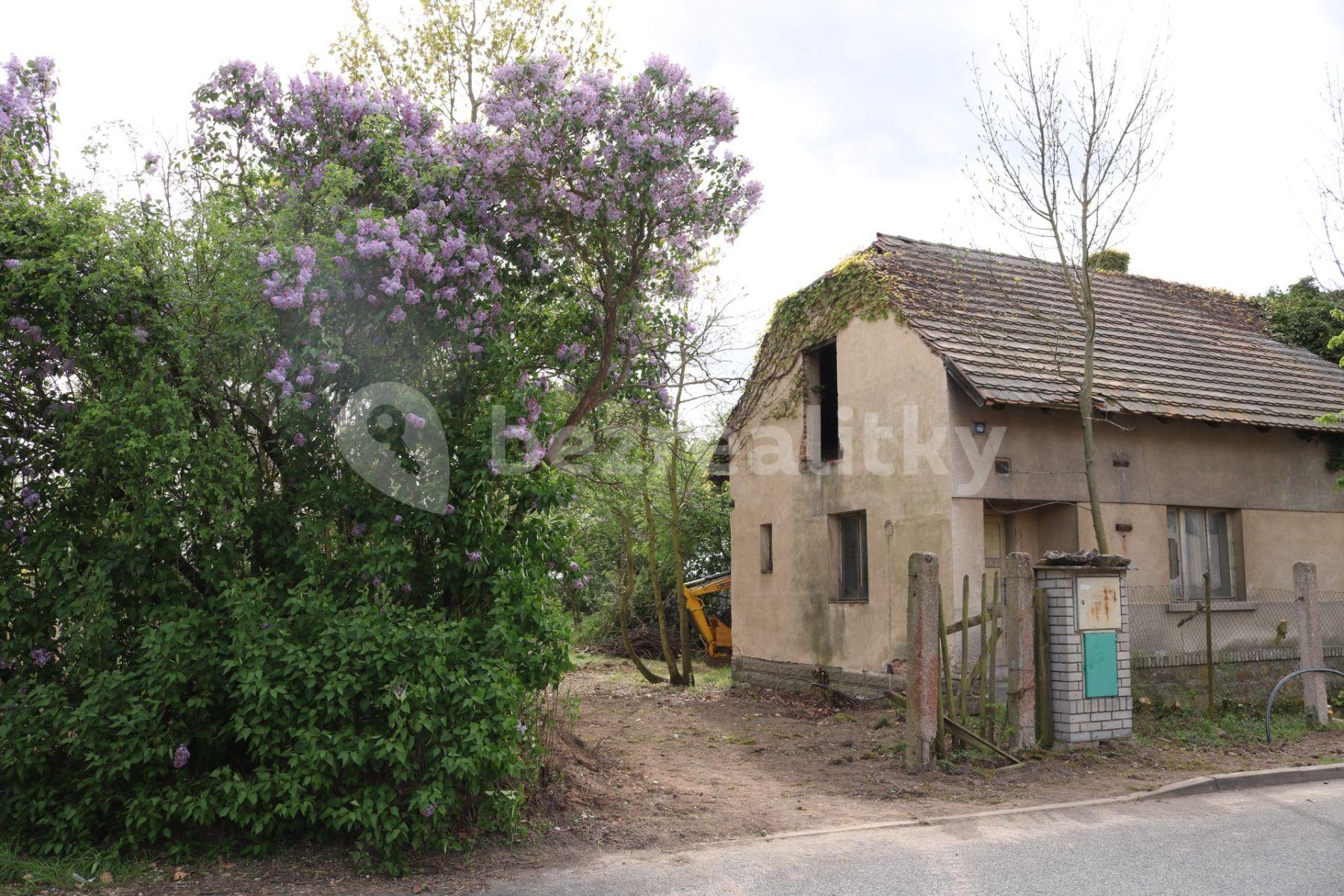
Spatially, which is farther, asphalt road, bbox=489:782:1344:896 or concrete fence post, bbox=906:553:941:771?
concrete fence post, bbox=906:553:941:771

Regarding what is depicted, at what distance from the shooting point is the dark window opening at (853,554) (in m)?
14.9

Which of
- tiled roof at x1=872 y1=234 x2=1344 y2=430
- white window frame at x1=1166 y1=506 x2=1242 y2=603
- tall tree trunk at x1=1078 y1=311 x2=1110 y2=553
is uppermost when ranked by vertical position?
tiled roof at x1=872 y1=234 x2=1344 y2=430

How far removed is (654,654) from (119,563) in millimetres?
17207

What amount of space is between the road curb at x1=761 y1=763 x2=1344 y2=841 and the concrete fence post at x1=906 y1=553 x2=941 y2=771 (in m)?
1.32

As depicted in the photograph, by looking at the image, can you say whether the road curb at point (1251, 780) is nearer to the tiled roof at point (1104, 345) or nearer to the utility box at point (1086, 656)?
the utility box at point (1086, 656)

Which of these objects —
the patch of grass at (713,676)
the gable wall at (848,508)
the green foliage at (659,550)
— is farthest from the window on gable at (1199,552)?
the green foliage at (659,550)

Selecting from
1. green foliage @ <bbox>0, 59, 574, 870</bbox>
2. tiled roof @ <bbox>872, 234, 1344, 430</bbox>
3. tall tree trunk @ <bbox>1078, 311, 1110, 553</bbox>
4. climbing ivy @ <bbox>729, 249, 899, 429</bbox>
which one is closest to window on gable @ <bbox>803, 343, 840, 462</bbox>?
climbing ivy @ <bbox>729, 249, 899, 429</bbox>

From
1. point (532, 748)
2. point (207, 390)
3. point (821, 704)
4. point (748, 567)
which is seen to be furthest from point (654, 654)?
point (207, 390)

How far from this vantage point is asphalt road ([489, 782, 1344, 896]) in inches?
237

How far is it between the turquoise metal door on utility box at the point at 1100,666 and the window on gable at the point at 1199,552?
458cm

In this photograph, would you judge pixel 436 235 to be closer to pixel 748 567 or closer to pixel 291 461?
pixel 291 461

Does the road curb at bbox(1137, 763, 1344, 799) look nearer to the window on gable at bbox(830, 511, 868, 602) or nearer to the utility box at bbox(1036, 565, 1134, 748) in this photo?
the utility box at bbox(1036, 565, 1134, 748)

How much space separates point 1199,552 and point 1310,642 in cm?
305

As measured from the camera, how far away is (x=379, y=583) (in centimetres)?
700
